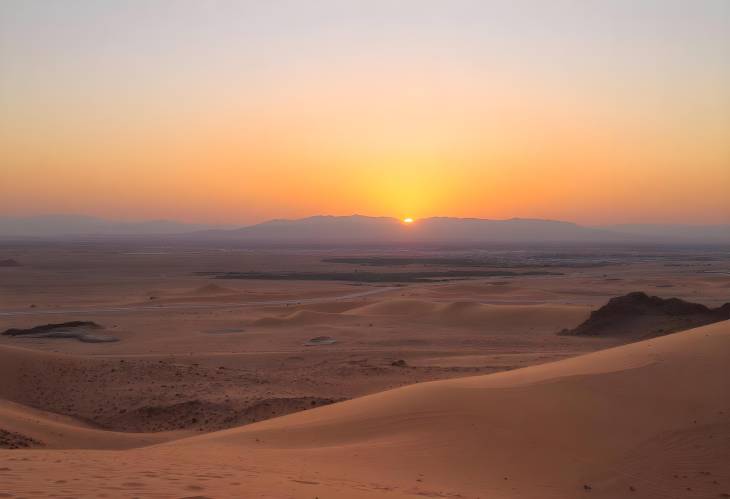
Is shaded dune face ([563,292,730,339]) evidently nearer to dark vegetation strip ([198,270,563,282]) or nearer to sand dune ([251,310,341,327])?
sand dune ([251,310,341,327])

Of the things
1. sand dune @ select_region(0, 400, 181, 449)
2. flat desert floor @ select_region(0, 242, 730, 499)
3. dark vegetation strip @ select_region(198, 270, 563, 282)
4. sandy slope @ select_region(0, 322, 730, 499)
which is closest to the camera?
sandy slope @ select_region(0, 322, 730, 499)

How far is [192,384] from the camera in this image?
17781 millimetres

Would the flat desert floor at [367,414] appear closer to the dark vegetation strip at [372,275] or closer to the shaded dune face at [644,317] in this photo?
the shaded dune face at [644,317]

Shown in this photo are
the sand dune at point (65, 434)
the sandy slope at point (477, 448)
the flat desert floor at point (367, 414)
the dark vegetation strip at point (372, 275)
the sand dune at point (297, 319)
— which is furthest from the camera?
the dark vegetation strip at point (372, 275)

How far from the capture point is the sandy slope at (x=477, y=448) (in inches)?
302

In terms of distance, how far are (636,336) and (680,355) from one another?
14978mm

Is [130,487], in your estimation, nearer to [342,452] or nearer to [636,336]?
[342,452]

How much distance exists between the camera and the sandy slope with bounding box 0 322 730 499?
7664mm

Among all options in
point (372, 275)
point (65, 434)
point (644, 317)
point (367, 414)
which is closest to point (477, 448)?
point (367, 414)

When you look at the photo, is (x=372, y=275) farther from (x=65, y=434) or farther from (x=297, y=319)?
(x=65, y=434)

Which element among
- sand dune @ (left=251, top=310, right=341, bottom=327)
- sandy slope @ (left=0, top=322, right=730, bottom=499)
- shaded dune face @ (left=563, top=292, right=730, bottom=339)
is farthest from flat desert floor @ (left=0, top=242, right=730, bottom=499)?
sand dune @ (left=251, top=310, right=341, bottom=327)

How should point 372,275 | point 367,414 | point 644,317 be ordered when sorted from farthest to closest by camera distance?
point 372,275 → point 644,317 → point 367,414

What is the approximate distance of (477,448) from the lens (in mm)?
9852

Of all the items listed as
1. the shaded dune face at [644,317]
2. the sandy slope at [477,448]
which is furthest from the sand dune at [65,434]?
the shaded dune face at [644,317]
